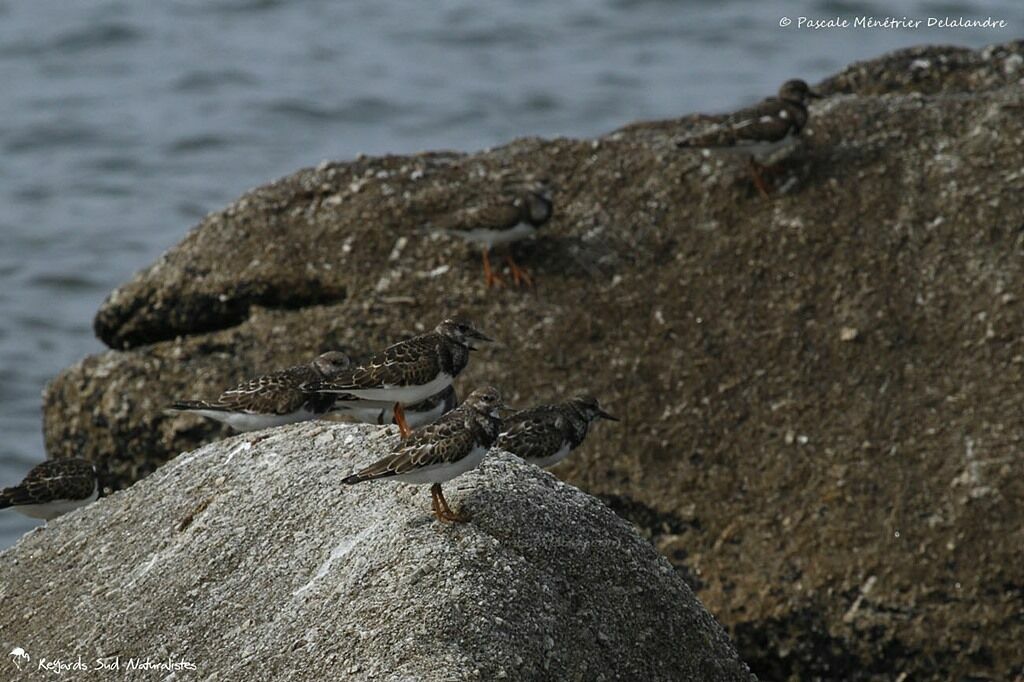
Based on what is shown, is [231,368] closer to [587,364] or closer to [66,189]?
[587,364]

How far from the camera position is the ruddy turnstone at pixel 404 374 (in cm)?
786

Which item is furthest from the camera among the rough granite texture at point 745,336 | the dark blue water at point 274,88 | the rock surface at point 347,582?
the dark blue water at point 274,88

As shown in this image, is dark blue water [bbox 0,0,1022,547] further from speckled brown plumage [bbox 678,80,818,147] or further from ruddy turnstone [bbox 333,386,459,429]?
ruddy turnstone [bbox 333,386,459,429]

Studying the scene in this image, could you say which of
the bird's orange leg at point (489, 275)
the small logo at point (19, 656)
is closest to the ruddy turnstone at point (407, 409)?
the bird's orange leg at point (489, 275)

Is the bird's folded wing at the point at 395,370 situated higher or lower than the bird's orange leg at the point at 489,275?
higher

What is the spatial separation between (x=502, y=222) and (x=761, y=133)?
193 cm

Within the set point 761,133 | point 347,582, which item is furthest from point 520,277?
point 347,582

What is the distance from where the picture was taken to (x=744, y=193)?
11.1 meters

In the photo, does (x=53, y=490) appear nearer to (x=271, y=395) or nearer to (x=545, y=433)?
(x=271, y=395)

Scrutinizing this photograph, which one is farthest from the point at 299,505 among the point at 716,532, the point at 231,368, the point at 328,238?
the point at 328,238

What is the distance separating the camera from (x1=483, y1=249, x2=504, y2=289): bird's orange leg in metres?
11.0

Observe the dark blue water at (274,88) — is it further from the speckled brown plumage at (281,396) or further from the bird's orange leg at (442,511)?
the bird's orange leg at (442,511)

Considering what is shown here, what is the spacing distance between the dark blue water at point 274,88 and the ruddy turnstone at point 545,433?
9856 mm

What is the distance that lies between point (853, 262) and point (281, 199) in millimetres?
4158
